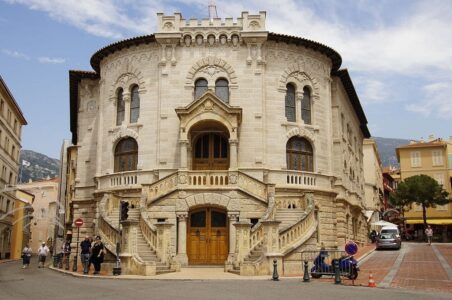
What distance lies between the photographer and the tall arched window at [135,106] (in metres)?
33.6

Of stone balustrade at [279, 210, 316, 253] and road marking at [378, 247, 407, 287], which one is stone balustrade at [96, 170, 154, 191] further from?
road marking at [378, 247, 407, 287]

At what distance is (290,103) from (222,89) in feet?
15.0

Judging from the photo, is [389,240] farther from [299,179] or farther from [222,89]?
[222,89]

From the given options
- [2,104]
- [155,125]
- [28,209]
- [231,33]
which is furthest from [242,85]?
[28,209]

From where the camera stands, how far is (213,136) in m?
32.1

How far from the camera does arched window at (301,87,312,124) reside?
33.8m

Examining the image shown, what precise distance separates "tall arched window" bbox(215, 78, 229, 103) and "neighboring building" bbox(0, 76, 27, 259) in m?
24.1

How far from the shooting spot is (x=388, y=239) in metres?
38.1

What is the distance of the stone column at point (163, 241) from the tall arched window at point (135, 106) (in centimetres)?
1139

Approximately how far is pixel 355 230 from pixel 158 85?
2072cm

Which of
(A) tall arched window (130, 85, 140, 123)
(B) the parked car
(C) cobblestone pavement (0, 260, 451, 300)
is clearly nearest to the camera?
(C) cobblestone pavement (0, 260, 451, 300)

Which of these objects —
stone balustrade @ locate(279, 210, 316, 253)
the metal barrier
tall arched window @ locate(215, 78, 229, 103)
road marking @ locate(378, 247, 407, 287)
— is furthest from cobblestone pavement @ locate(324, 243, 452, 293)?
tall arched window @ locate(215, 78, 229, 103)

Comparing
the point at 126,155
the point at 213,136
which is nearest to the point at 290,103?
the point at 213,136

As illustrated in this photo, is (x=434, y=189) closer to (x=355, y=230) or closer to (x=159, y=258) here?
(x=355, y=230)
